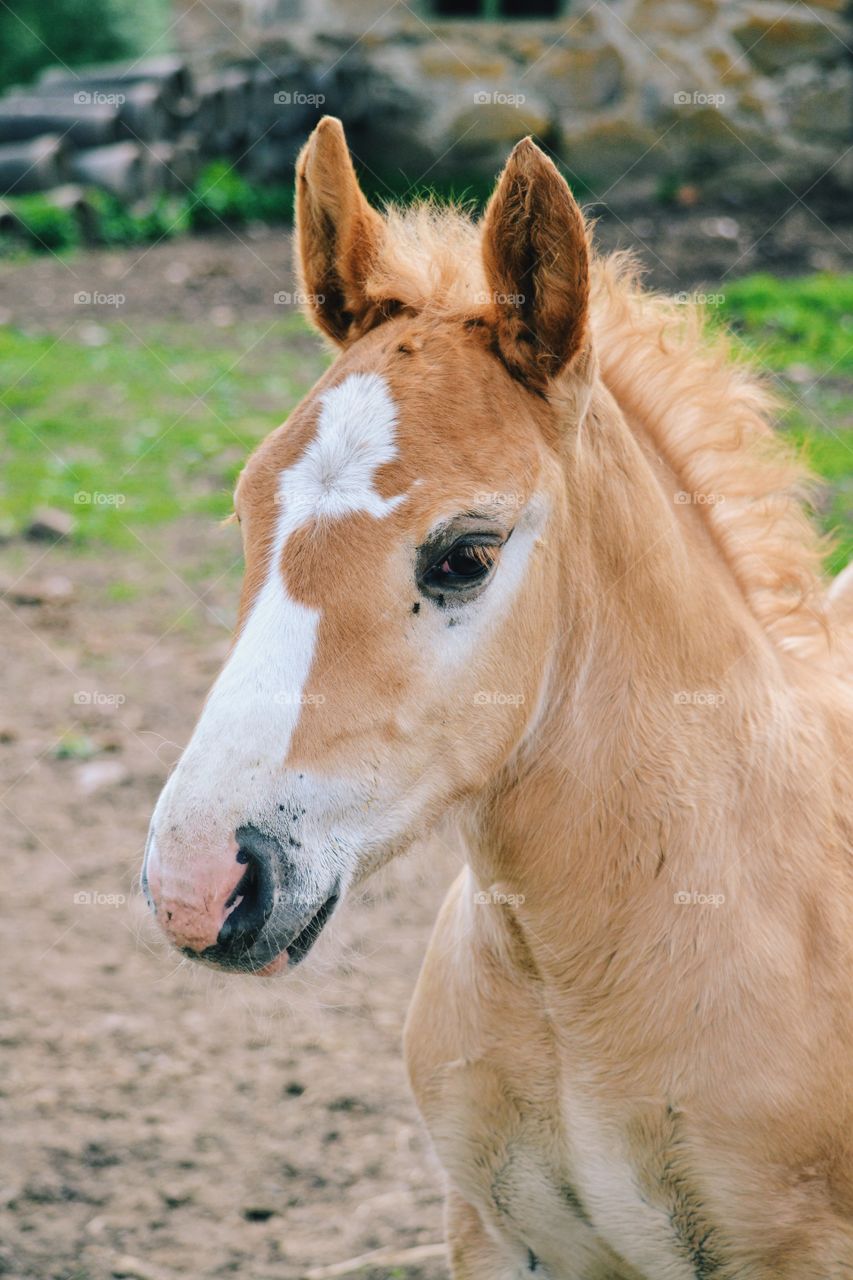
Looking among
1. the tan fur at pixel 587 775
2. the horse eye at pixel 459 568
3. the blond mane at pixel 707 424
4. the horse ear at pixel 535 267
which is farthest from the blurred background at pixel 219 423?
the horse ear at pixel 535 267

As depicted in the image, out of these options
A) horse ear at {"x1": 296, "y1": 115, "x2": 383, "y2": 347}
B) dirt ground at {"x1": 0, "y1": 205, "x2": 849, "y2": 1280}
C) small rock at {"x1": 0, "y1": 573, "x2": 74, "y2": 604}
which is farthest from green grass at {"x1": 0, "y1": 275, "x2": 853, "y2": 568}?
horse ear at {"x1": 296, "y1": 115, "x2": 383, "y2": 347}

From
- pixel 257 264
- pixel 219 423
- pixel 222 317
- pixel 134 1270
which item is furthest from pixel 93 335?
pixel 134 1270

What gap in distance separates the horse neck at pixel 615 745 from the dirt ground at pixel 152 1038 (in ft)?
1.23

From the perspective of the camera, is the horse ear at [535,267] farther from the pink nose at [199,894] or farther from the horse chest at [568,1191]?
the horse chest at [568,1191]

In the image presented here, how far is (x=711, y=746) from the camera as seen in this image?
240 centimetres

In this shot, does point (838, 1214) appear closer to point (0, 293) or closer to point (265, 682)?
point (265, 682)

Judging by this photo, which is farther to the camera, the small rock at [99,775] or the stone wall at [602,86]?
the stone wall at [602,86]

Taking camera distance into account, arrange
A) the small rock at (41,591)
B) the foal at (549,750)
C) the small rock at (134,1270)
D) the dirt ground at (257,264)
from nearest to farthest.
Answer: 1. the foal at (549,750)
2. the small rock at (134,1270)
3. the small rock at (41,591)
4. the dirt ground at (257,264)

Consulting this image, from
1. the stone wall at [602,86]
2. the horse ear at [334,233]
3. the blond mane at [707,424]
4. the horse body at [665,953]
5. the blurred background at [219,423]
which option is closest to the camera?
the horse body at [665,953]

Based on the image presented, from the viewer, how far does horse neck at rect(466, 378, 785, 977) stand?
2334 mm

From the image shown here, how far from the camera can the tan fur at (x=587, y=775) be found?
2.14m

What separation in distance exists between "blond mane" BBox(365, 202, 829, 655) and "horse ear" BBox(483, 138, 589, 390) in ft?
0.97

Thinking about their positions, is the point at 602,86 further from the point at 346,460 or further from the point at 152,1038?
the point at 346,460

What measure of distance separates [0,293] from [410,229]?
28.0 feet
